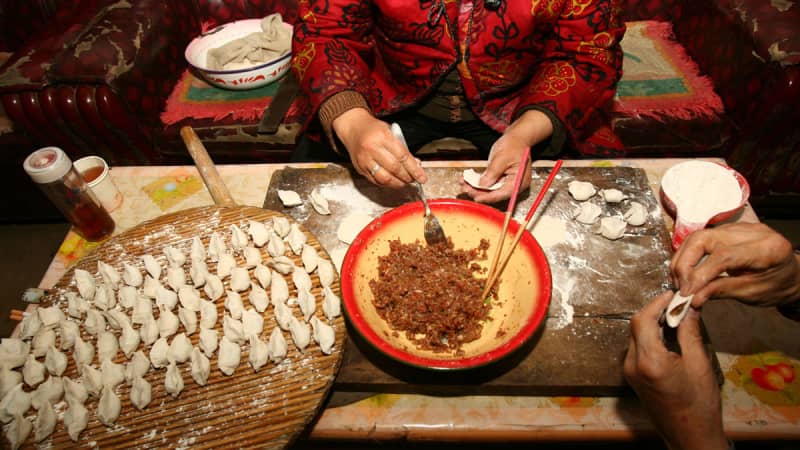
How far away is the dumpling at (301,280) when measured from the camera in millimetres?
1179

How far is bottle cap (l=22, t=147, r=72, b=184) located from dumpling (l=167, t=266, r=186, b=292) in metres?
0.51

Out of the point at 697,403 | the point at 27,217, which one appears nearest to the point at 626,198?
the point at 697,403

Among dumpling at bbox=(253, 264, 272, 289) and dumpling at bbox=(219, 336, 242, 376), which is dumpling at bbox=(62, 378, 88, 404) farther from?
dumpling at bbox=(253, 264, 272, 289)

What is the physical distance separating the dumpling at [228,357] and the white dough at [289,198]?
505 millimetres

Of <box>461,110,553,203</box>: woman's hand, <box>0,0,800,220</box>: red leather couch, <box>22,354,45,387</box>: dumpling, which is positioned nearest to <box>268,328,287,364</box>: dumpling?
<box>22,354,45,387</box>: dumpling

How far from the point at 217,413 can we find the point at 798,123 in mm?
2701

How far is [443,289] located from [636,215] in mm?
666

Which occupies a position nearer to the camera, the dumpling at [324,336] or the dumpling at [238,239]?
the dumpling at [324,336]

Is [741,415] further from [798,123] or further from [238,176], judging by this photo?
[798,123]

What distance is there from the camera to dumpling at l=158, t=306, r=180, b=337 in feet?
3.77

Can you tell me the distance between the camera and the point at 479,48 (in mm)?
1613

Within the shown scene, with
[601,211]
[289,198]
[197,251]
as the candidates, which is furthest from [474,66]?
[197,251]

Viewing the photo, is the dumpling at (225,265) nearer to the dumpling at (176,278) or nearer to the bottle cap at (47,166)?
the dumpling at (176,278)

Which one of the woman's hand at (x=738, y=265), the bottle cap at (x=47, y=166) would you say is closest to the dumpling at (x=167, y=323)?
the bottle cap at (x=47, y=166)
